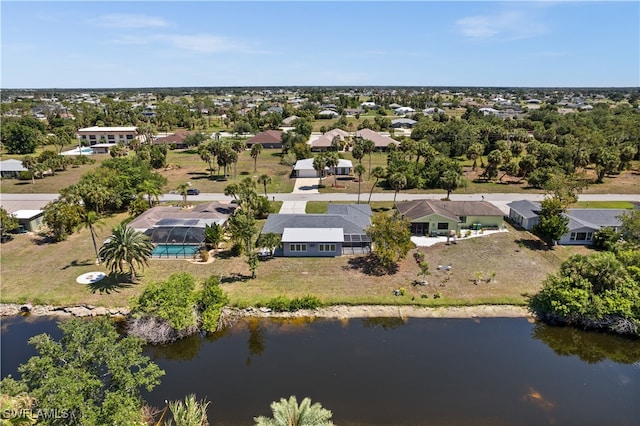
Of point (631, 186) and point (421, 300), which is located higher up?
point (631, 186)

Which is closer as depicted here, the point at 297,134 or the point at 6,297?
the point at 6,297

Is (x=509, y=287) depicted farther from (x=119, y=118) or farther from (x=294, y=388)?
(x=119, y=118)

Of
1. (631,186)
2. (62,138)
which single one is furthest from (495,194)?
(62,138)

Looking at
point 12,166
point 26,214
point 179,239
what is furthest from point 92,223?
point 12,166

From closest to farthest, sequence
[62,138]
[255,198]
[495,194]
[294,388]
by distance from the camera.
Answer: [294,388], [255,198], [495,194], [62,138]

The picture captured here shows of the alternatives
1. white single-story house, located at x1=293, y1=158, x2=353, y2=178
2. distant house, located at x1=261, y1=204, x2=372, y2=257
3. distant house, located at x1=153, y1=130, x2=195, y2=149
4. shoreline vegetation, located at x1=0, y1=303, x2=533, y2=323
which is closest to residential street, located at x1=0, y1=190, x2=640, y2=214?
white single-story house, located at x1=293, y1=158, x2=353, y2=178

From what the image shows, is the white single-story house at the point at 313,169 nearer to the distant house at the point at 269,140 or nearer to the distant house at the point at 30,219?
the distant house at the point at 269,140

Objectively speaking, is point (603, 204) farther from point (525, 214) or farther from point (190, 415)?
point (190, 415)
